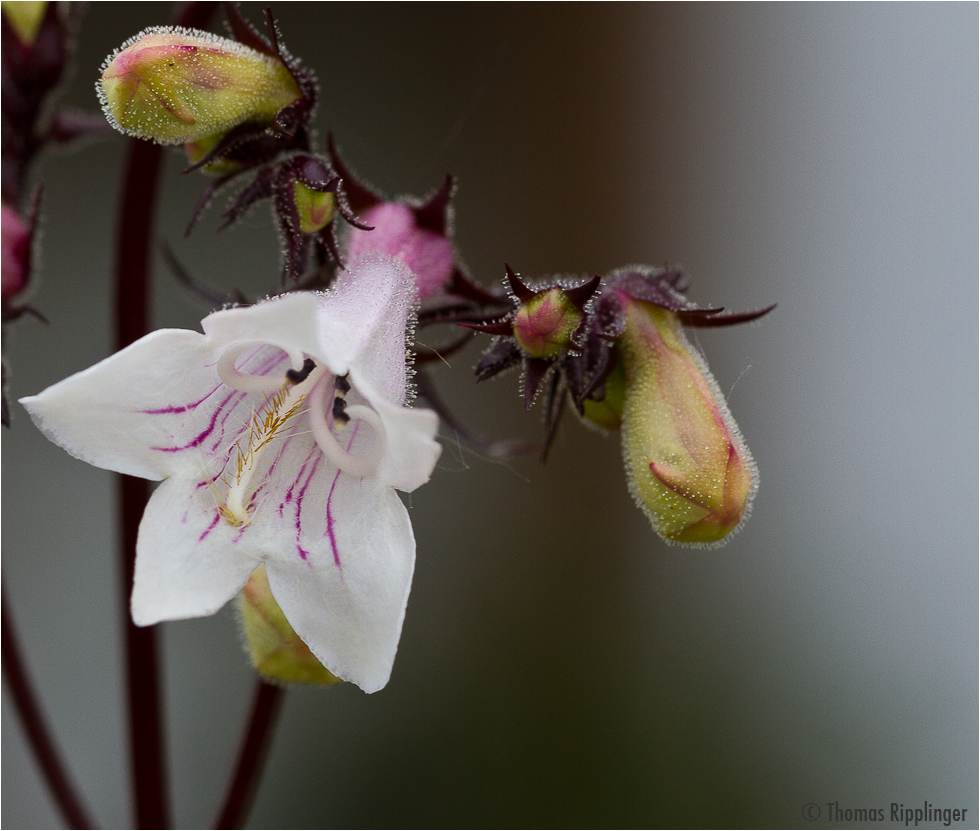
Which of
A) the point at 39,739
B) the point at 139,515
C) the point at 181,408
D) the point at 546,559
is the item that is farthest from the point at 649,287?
the point at 546,559

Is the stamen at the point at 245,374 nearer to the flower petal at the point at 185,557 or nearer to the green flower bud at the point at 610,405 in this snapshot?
the flower petal at the point at 185,557

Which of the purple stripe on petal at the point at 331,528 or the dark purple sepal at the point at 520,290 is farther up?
the dark purple sepal at the point at 520,290

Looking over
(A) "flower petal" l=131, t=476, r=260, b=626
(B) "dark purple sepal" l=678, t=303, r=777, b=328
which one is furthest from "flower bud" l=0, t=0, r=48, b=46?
(B) "dark purple sepal" l=678, t=303, r=777, b=328

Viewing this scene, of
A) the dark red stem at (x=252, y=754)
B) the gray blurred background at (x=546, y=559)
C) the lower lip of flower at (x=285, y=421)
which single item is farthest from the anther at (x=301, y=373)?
the gray blurred background at (x=546, y=559)

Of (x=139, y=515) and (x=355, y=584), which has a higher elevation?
(x=355, y=584)

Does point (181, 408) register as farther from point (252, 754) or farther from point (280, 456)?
point (252, 754)

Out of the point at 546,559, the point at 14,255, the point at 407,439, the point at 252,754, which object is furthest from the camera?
the point at 546,559
